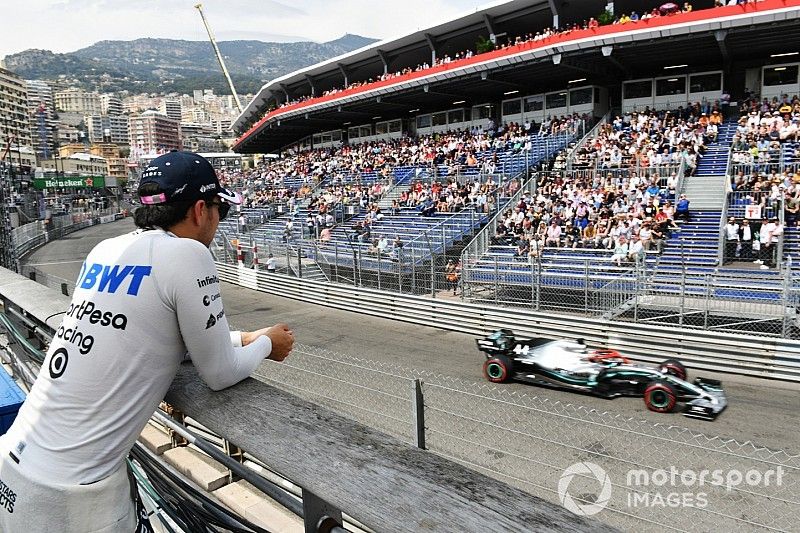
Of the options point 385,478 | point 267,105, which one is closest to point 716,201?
point 385,478

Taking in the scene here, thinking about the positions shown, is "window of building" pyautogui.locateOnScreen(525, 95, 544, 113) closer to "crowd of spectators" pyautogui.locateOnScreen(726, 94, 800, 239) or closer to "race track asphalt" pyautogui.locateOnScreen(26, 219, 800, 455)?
"crowd of spectators" pyautogui.locateOnScreen(726, 94, 800, 239)

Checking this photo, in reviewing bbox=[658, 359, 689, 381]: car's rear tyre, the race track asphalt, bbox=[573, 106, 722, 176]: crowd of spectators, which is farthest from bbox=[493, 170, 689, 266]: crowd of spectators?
bbox=[658, 359, 689, 381]: car's rear tyre

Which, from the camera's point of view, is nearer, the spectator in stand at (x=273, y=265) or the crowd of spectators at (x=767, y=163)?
the crowd of spectators at (x=767, y=163)

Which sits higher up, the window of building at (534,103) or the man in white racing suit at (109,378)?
the window of building at (534,103)

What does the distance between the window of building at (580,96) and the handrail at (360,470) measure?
27.6 meters

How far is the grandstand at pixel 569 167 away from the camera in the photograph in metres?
12.7

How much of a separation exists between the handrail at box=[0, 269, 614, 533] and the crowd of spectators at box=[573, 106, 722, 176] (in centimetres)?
1727

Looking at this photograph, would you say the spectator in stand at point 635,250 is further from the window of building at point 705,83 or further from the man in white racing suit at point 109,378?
the window of building at point 705,83

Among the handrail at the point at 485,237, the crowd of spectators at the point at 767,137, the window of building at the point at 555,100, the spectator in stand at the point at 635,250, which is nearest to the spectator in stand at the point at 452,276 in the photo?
the handrail at the point at 485,237

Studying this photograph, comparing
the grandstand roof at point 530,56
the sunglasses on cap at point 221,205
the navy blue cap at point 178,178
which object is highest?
the grandstand roof at point 530,56

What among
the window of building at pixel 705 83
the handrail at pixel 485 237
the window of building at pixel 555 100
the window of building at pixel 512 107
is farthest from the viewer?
the window of building at pixel 512 107

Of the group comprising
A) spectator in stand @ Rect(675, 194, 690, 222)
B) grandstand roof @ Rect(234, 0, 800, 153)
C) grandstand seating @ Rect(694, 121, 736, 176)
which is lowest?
spectator in stand @ Rect(675, 194, 690, 222)

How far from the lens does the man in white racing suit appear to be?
1644mm

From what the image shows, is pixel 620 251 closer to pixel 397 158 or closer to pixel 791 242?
pixel 791 242
